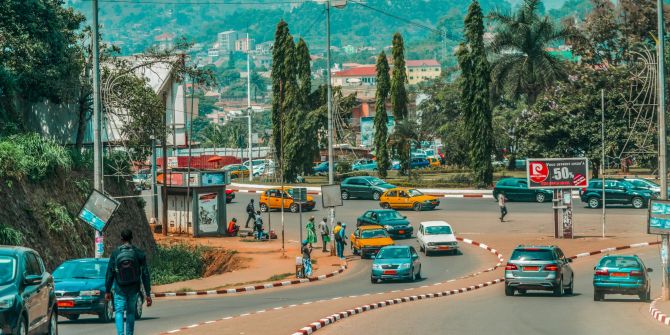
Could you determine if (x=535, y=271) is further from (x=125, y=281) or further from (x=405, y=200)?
(x=405, y=200)

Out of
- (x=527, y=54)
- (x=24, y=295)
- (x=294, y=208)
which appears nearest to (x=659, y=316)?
(x=24, y=295)

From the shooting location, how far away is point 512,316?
25438mm

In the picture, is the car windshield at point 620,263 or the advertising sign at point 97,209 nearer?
the advertising sign at point 97,209

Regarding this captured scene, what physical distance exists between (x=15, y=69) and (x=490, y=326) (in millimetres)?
21981

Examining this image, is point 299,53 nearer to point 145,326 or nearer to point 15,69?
point 15,69

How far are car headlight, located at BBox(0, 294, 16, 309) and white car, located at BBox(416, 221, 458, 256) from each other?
107 ft

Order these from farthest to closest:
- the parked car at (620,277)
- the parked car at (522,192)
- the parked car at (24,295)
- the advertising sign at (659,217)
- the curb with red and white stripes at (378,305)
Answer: the parked car at (522,192) < the parked car at (620,277) < the advertising sign at (659,217) < the curb with red and white stripes at (378,305) < the parked car at (24,295)

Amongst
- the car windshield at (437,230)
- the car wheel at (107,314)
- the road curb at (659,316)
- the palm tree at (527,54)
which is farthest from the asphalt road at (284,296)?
the palm tree at (527,54)

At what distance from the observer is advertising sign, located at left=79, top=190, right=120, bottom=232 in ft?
83.8

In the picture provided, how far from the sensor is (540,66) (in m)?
80.4

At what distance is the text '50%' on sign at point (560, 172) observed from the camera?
50.2m

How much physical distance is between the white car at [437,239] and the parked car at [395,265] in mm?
7721

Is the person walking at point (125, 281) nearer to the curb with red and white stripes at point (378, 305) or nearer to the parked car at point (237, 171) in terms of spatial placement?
the curb with red and white stripes at point (378, 305)

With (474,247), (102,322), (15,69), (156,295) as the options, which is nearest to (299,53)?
(474,247)
